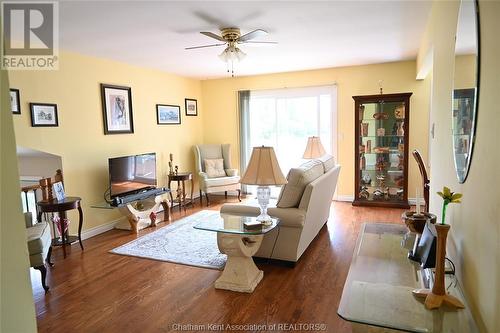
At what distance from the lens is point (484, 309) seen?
4.20ft

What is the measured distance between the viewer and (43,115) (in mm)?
4000

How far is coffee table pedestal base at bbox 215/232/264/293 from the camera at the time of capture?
9.66ft

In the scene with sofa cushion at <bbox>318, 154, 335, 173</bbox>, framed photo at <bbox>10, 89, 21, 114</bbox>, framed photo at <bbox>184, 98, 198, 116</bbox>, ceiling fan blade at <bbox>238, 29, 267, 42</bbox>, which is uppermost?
ceiling fan blade at <bbox>238, 29, 267, 42</bbox>

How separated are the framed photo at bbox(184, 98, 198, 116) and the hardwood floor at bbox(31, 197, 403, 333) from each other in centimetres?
348

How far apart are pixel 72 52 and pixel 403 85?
4.88 m

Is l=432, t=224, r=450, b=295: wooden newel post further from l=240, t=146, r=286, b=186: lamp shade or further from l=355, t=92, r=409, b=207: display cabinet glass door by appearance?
l=355, t=92, r=409, b=207: display cabinet glass door

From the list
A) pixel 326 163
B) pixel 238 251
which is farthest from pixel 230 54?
pixel 238 251

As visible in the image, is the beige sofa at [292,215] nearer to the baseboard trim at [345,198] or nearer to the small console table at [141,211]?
the small console table at [141,211]

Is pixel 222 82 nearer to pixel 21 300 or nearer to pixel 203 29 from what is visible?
pixel 203 29

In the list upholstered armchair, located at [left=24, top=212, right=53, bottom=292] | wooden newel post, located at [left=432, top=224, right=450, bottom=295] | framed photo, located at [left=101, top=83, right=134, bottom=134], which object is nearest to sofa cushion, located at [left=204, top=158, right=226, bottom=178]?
framed photo, located at [left=101, top=83, right=134, bottom=134]

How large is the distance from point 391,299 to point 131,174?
4.16m

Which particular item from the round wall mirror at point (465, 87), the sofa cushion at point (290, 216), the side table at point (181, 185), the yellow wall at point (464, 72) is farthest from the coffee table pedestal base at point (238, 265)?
the side table at point (181, 185)

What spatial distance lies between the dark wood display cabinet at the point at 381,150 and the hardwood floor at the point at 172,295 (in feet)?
7.06

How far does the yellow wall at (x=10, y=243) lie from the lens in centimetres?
75
